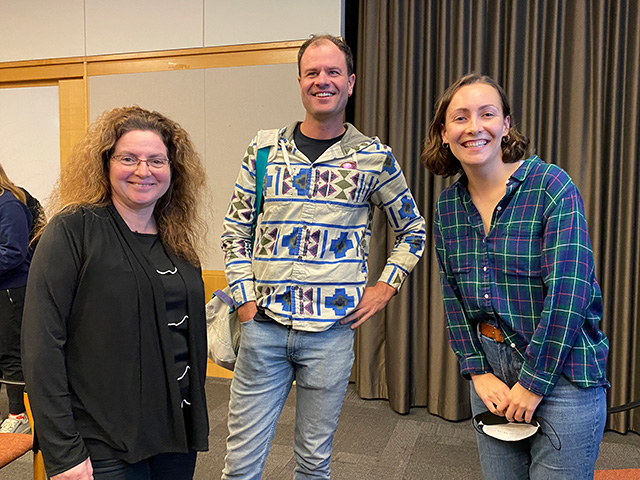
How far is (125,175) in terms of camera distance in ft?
4.10

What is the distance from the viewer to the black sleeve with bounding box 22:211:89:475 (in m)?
1.09

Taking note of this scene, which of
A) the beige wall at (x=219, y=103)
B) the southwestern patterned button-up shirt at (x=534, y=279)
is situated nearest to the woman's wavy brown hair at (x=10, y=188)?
the beige wall at (x=219, y=103)

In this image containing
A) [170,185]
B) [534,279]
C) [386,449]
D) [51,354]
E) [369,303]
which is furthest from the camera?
[386,449]

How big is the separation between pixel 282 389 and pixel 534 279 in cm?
87

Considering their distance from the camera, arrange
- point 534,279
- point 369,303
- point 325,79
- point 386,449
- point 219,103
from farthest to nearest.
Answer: point 219,103
point 386,449
point 369,303
point 325,79
point 534,279

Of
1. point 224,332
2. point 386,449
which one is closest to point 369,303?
point 224,332

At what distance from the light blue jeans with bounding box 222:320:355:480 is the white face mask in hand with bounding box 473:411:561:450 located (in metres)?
0.47

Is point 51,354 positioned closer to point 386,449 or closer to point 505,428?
point 505,428

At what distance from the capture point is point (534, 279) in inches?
49.2

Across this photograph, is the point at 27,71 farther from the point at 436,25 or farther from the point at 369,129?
the point at 436,25

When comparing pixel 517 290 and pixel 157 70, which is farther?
pixel 157 70

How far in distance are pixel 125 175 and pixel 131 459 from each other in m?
0.65

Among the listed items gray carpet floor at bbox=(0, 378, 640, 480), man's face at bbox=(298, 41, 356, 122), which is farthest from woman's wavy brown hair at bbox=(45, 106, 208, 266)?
gray carpet floor at bbox=(0, 378, 640, 480)

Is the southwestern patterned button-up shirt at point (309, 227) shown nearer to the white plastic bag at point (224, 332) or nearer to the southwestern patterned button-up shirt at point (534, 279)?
the white plastic bag at point (224, 332)
